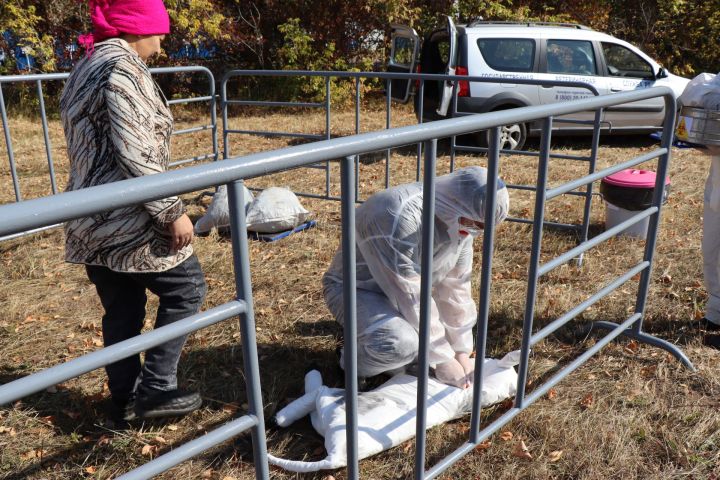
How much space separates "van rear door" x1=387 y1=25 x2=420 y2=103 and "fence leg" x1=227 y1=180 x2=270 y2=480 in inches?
260

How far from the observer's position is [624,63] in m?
8.51

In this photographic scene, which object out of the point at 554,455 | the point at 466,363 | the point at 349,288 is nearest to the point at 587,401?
the point at 554,455

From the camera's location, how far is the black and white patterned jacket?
2127 millimetres

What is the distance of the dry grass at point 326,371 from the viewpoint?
2473 mm

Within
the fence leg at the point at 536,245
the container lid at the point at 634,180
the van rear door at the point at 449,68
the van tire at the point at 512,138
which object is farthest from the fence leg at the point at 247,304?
the van tire at the point at 512,138

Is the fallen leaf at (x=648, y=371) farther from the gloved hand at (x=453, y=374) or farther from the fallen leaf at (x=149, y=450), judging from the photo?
the fallen leaf at (x=149, y=450)

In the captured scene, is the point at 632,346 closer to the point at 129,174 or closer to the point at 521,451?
the point at 521,451

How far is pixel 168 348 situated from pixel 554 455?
5.15ft

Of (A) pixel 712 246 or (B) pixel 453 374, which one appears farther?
(A) pixel 712 246

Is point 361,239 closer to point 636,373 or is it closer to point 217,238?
point 636,373

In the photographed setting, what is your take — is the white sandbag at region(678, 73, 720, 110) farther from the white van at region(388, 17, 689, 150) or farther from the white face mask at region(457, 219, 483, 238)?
the white van at region(388, 17, 689, 150)

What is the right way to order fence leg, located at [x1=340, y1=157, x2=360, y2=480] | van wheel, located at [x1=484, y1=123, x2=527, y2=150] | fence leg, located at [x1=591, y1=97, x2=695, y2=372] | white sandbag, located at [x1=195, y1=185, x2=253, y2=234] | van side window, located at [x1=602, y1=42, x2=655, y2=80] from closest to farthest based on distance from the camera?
fence leg, located at [x1=340, y1=157, x2=360, y2=480] < fence leg, located at [x1=591, y1=97, x2=695, y2=372] < white sandbag, located at [x1=195, y1=185, x2=253, y2=234] < van wheel, located at [x1=484, y1=123, x2=527, y2=150] < van side window, located at [x1=602, y1=42, x2=655, y2=80]

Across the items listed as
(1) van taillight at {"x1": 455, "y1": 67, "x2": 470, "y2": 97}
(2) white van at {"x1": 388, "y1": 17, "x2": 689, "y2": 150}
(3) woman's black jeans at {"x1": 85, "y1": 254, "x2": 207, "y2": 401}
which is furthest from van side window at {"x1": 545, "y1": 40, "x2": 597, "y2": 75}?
(3) woman's black jeans at {"x1": 85, "y1": 254, "x2": 207, "y2": 401}

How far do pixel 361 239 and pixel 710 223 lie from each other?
6.38ft
